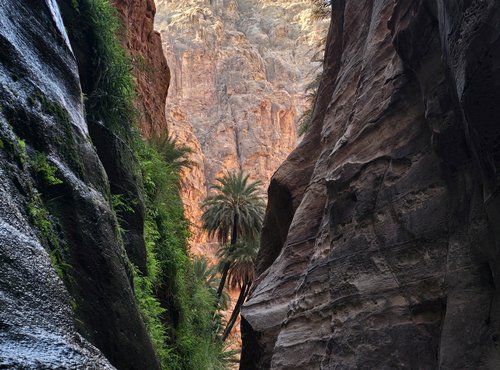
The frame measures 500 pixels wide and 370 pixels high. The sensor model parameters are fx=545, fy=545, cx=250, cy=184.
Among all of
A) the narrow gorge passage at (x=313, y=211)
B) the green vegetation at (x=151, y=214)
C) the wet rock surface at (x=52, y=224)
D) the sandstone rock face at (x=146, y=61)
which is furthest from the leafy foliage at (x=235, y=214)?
the wet rock surface at (x=52, y=224)

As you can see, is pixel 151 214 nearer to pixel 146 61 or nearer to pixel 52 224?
pixel 52 224

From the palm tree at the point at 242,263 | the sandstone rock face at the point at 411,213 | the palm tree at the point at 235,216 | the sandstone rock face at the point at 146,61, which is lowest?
the sandstone rock face at the point at 411,213

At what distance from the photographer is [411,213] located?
254 inches

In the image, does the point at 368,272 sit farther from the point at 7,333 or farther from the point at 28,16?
the point at 28,16

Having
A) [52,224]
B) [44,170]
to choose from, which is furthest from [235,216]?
[52,224]

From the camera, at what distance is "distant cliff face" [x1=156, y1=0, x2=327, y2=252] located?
208 ft

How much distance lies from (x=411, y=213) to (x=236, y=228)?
2265 centimetres

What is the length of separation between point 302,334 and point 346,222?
1.74m

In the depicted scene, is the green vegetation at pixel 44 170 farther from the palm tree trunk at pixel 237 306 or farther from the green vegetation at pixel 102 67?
the palm tree trunk at pixel 237 306

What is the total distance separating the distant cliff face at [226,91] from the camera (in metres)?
63.3

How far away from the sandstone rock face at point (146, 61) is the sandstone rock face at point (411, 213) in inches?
391

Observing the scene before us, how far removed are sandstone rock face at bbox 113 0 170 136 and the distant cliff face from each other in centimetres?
3303

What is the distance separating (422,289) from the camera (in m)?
6.07

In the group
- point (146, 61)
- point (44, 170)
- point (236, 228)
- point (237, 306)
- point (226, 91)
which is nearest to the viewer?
point (44, 170)
